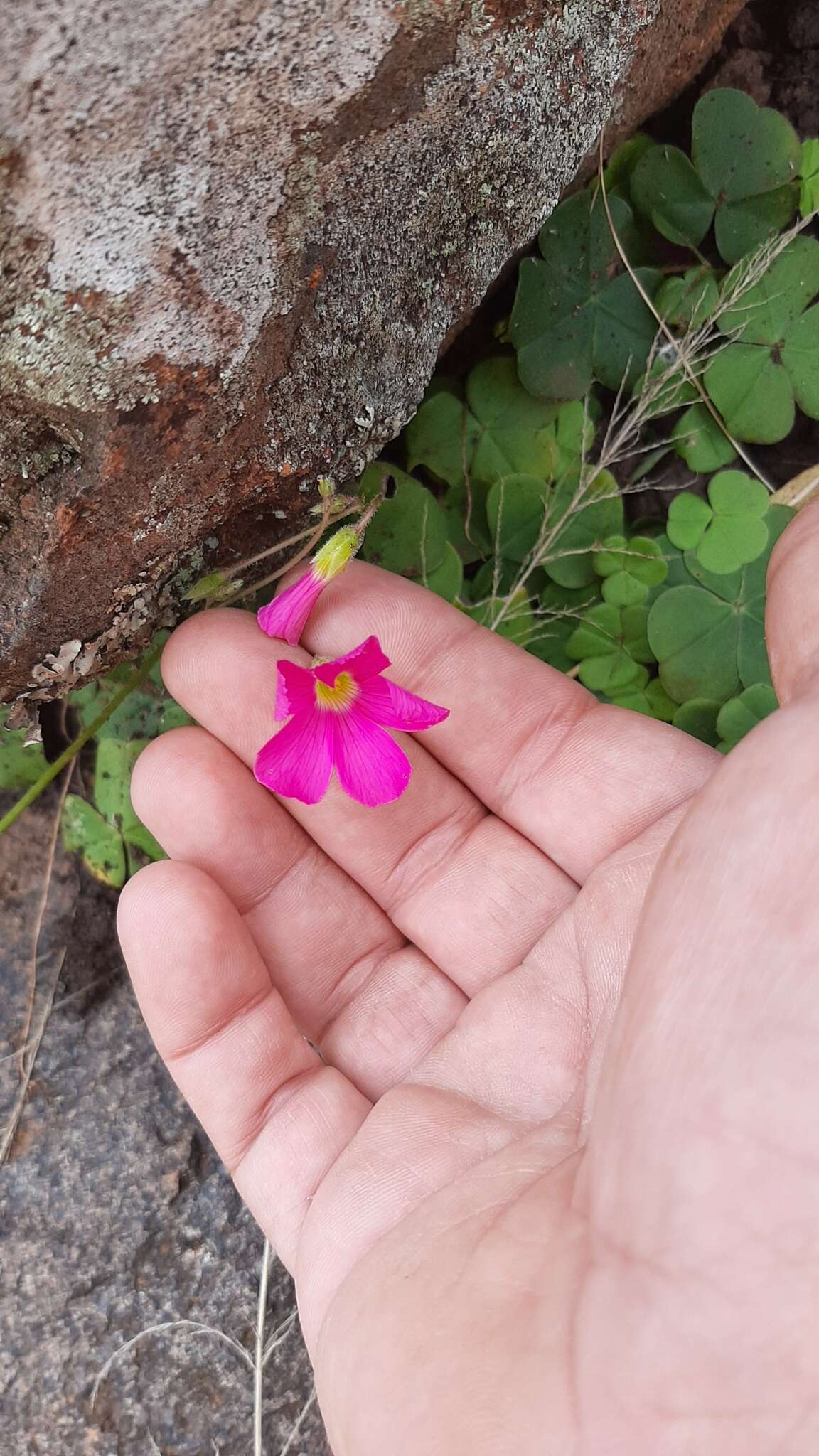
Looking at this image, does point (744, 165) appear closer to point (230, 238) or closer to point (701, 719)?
point (701, 719)

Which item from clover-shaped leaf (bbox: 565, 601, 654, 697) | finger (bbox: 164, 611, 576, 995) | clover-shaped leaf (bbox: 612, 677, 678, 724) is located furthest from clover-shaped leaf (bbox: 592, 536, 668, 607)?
finger (bbox: 164, 611, 576, 995)

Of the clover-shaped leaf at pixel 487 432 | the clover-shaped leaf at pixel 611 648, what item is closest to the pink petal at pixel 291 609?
the clover-shaped leaf at pixel 487 432

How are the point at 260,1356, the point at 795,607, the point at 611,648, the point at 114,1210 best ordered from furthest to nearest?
the point at 611,648, the point at 114,1210, the point at 260,1356, the point at 795,607

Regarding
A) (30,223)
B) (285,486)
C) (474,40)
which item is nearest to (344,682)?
(285,486)

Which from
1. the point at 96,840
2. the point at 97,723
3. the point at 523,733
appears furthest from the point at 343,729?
the point at 96,840

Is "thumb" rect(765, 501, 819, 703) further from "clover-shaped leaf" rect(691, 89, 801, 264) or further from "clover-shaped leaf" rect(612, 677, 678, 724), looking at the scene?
"clover-shaped leaf" rect(691, 89, 801, 264)

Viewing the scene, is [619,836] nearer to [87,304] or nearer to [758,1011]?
[758,1011]

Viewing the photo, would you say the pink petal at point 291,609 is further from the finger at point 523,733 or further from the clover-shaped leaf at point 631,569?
the clover-shaped leaf at point 631,569
